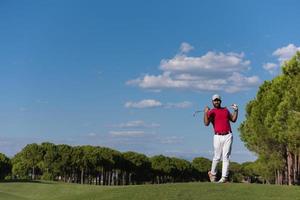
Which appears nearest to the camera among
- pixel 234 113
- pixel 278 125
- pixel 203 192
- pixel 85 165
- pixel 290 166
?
pixel 203 192

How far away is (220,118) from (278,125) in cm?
2613

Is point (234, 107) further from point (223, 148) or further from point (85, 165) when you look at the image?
point (85, 165)

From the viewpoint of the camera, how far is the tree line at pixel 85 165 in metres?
114

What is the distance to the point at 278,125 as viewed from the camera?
44.2 meters

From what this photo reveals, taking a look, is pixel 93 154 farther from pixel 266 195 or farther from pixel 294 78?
pixel 266 195

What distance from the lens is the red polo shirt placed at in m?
19.4

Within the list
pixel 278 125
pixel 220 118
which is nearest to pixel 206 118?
pixel 220 118

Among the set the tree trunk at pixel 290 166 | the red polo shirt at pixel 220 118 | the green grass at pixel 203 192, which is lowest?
the green grass at pixel 203 192

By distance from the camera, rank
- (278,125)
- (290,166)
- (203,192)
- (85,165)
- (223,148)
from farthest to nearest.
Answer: (85,165) < (290,166) < (278,125) < (223,148) < (203,192)

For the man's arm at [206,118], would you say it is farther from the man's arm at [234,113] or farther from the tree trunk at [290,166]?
the tree trunk at [290,166]

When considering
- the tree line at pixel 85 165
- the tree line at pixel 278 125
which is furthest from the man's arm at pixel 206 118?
the tree line at pixel 85 165

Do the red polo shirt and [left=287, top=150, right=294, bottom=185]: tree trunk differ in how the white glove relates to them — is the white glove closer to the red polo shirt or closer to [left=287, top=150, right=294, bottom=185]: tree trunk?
the red polo shirt

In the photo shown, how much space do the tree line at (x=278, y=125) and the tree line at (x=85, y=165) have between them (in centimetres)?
3661

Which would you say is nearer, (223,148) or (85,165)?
(223,148)
